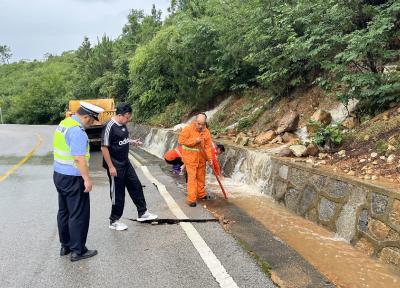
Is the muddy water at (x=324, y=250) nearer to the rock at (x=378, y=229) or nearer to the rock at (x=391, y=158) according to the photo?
the rock at (x=378, y=229)

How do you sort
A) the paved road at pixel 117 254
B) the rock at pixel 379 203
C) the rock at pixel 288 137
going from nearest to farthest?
1. the paved road at pixel 117 254
2. the rock at pixel 379 203
3. the rock at pixel 288 137

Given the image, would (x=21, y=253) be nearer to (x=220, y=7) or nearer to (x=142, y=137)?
(x=220, y=7)

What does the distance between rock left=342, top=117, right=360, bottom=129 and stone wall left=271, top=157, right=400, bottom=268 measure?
1.82m

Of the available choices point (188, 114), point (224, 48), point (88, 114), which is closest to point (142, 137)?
point (188, 114)

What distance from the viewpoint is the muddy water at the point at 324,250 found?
4821 mm

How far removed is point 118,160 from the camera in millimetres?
6129

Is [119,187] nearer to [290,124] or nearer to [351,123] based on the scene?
[351,123]

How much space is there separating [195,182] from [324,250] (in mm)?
2804

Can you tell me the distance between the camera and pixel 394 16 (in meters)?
7.93

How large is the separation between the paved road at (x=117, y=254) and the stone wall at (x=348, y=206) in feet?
5.64

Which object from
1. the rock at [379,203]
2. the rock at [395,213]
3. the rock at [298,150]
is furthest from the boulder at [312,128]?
the rock at [395,213]

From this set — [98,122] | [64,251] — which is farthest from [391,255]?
[98,122]

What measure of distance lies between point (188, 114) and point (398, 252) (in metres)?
16.2

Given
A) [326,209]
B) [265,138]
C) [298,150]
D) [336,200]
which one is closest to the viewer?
[336,200]
